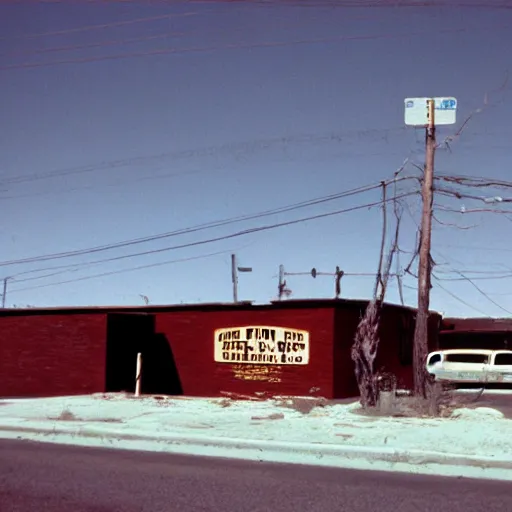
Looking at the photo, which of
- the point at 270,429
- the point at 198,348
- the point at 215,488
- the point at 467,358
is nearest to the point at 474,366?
the point at 467,358

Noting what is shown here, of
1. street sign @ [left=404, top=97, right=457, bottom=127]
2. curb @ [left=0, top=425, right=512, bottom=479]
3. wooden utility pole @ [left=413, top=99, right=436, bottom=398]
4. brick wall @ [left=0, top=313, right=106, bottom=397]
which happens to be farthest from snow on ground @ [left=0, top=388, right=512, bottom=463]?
street sign @ [left=404, top=97, right=457, bottom=127]

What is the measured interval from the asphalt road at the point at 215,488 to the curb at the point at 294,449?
2.71 ft

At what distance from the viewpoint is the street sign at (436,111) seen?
59.5 ft

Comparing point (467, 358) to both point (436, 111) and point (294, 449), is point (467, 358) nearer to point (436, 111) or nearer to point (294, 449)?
point (436, 111)

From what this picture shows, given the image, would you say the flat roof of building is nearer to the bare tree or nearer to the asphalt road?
the bare tree

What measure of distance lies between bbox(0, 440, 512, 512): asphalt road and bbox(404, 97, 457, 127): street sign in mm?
11046

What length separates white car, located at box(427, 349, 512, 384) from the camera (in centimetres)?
2388

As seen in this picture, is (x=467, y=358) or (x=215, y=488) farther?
(x=467, y=358)

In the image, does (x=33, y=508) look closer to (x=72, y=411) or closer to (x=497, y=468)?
(x=497, y=468)

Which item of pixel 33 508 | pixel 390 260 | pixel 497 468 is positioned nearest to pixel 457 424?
pixel 497 468

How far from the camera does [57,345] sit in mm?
22375

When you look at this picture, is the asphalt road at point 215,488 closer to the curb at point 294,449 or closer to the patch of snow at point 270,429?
the curb at point 294,449

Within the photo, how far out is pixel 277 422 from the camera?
45.5 ft

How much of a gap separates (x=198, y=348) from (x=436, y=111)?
945cm
